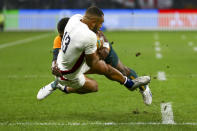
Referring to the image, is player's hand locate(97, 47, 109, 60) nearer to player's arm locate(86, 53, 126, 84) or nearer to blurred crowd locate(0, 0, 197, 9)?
player's arm locate(86, 53, 126, 84)

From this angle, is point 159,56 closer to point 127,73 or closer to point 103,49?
point 127,73

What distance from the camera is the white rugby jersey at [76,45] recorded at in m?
6.47

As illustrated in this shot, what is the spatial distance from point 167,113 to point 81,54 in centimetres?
161

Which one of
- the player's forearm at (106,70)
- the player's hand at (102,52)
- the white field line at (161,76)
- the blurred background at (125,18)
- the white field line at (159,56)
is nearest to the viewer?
the player's forearm at (106,70)

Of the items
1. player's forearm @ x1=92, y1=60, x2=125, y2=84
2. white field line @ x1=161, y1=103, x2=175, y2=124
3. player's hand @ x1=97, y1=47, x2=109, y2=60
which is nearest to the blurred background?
white field line @ x1=161, y1=103, x2=175, y2=124

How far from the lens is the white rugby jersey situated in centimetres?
647

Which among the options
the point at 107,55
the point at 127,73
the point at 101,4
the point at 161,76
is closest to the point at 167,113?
the point at 127,73

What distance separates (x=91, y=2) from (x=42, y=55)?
63.9 ft

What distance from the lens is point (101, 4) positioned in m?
36.4

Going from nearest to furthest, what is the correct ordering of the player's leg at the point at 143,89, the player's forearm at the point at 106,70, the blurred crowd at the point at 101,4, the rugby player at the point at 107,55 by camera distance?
the player's forearm at the point at 106,70 → the rugby player at the point at 107,55 → the player's leg at the point at 143,89 → the blurred crowd at the point at 101,4

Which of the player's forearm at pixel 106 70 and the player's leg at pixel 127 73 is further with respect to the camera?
the player's leg at pixel 127 73

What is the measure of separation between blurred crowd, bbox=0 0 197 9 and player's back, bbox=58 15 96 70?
1139 inches

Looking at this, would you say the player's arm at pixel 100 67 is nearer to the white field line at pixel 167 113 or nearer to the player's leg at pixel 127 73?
the player's leg at pixel 127 73

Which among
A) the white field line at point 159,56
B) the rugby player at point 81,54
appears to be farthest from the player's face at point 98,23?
the white field line at point 159,56
